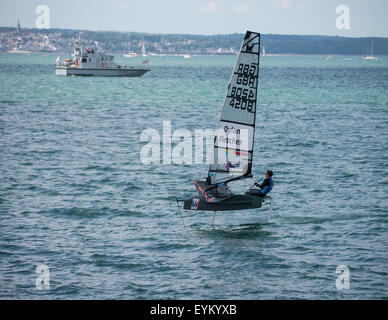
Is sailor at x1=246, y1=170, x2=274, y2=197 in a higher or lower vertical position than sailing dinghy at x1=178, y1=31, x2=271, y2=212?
lower

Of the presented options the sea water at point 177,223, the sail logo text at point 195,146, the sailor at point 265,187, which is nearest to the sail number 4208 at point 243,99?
the sail logo text at point 195,146

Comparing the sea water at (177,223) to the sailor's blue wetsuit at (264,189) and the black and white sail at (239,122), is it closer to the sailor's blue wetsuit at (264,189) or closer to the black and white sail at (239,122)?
the sailor's blue wetsuit at (264,189)

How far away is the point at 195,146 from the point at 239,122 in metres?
23.5

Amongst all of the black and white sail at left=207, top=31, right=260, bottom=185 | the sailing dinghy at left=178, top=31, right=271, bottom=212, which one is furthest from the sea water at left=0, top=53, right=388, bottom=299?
the black and white sail at left=207, top=31, right=260, bottom=185

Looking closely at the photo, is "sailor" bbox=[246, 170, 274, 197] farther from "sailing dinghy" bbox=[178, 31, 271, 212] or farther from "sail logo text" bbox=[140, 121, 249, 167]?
"sail logo text" bbox=[140, 121, 249, 167]

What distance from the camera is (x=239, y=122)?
90.0ft

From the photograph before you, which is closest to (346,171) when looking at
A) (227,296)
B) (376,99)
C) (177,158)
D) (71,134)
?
(177,158)

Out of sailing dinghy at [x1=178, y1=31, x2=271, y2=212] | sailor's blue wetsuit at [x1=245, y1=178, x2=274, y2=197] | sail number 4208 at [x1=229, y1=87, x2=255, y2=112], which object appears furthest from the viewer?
sail number 4208 at [x1=229, y1=87, x2=255, y2=112]

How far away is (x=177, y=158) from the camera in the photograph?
44.9 meters

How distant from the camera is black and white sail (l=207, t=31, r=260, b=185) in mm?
27109

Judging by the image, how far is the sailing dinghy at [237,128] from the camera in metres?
27.0

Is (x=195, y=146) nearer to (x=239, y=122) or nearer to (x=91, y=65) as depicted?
(x=239, y=122)
